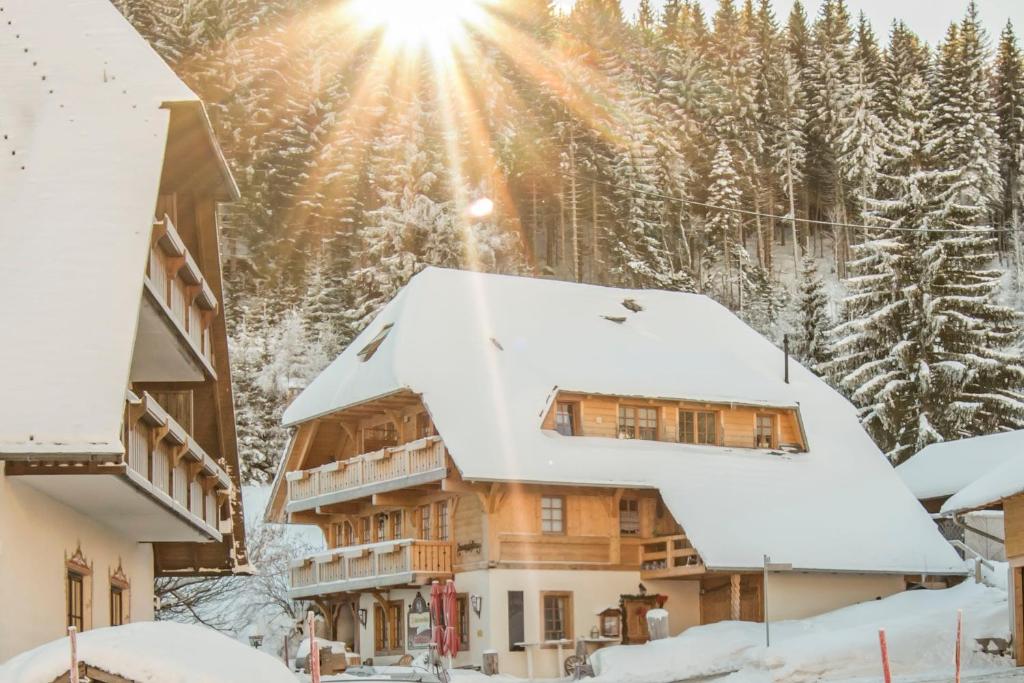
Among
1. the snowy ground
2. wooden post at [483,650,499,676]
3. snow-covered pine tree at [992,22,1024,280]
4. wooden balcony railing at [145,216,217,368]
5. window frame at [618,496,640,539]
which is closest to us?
wooden balcony railing at [145,216,217,368]

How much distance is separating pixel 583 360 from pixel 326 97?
5953cm

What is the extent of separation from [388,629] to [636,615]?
24.0 feet

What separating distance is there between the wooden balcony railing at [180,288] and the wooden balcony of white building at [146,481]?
1.34 meters

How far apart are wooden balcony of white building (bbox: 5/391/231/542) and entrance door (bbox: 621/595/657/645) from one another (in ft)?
55.4

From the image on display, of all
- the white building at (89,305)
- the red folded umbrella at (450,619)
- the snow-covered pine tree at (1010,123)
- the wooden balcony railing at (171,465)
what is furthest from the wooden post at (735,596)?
the snow-covered pine tree at (1010,123)

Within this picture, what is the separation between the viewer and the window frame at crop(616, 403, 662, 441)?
41.5m

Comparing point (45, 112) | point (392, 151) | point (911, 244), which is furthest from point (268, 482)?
point (45, 112)

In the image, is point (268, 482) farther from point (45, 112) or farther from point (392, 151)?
point (45, 112)

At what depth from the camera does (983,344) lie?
204ft

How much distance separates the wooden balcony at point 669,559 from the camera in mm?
37969

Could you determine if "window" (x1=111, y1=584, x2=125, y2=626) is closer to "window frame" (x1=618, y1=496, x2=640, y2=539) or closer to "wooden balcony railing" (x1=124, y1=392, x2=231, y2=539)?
"wooden balcony railing" (x1=124, y1=392, x2=231, y2=539)

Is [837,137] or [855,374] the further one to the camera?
[837,137]

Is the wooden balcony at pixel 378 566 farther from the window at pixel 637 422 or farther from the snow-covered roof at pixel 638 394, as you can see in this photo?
the window at pixel 637 422

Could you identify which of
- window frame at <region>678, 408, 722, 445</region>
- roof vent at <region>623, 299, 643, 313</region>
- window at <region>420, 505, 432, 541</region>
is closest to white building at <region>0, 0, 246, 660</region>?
window at <region>420, 505, 432, 541</region>
